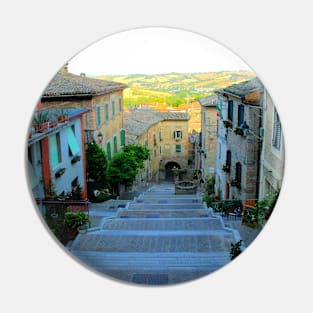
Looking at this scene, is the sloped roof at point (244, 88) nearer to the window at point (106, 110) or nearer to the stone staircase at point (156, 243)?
the window at point (106, 110)

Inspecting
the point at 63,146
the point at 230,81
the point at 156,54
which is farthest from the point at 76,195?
the point at 230,81

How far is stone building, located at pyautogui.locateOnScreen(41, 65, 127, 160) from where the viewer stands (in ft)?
10.4

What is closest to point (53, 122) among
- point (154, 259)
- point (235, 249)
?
point (154, 259)

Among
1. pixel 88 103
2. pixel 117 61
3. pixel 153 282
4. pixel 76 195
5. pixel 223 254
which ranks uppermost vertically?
pixel 117 61

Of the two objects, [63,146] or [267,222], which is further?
[267,222]

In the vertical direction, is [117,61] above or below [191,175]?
above

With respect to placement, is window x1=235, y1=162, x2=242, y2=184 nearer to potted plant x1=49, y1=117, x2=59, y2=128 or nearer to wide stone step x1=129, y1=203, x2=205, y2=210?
wide stone step x1=129, y1=203, x2=205, y2=210

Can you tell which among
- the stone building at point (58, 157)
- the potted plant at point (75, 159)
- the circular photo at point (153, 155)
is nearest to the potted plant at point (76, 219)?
the circular photo at point (153, 155)

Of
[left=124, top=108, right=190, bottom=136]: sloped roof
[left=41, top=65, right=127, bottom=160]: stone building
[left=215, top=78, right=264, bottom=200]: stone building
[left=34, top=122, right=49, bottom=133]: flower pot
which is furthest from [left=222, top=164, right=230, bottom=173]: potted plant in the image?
[left=34, top=122, right=49, bottom=133]: flower pot

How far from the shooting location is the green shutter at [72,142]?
10.4 feet

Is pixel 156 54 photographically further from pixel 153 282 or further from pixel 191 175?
pixel 153 282

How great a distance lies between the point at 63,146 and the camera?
3193 mm

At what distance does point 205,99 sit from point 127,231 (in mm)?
1227

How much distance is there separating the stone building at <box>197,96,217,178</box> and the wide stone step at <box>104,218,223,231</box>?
1.41 ft
